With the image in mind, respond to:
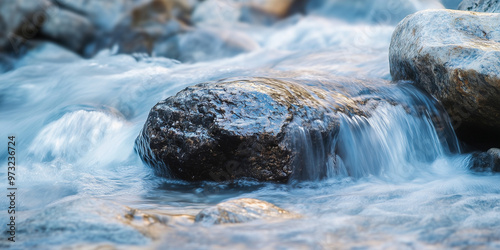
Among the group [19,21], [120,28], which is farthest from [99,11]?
[19,21]

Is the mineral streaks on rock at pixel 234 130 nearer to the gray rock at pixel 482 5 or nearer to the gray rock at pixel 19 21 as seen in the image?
the gray rock at pixel 482 5

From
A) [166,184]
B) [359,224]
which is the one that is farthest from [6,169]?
[359,224]

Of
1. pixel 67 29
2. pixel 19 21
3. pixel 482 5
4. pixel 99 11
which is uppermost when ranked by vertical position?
pixel 99 11

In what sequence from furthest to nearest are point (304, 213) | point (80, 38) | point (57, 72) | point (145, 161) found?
1. point (80, 38)
2. point (57, 72)
3. point (145, 161)
4. point (304, 213)

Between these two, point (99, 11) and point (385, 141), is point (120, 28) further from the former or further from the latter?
point (385, 141)

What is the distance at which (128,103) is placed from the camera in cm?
632

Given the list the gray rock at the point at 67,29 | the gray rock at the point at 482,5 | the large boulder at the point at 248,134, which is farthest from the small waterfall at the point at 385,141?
the gray rock at the point at 67,29

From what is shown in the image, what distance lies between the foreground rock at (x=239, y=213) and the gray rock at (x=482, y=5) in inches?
191

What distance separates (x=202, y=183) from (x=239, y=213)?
52.7 inches

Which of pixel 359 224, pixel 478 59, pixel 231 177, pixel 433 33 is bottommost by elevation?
pixel 359 224

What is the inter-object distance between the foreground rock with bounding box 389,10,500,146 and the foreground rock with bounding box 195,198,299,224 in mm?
2416

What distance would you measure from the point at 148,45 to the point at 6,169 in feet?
16.7

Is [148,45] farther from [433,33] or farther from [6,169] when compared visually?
[433,33]

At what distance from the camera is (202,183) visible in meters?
3.82
